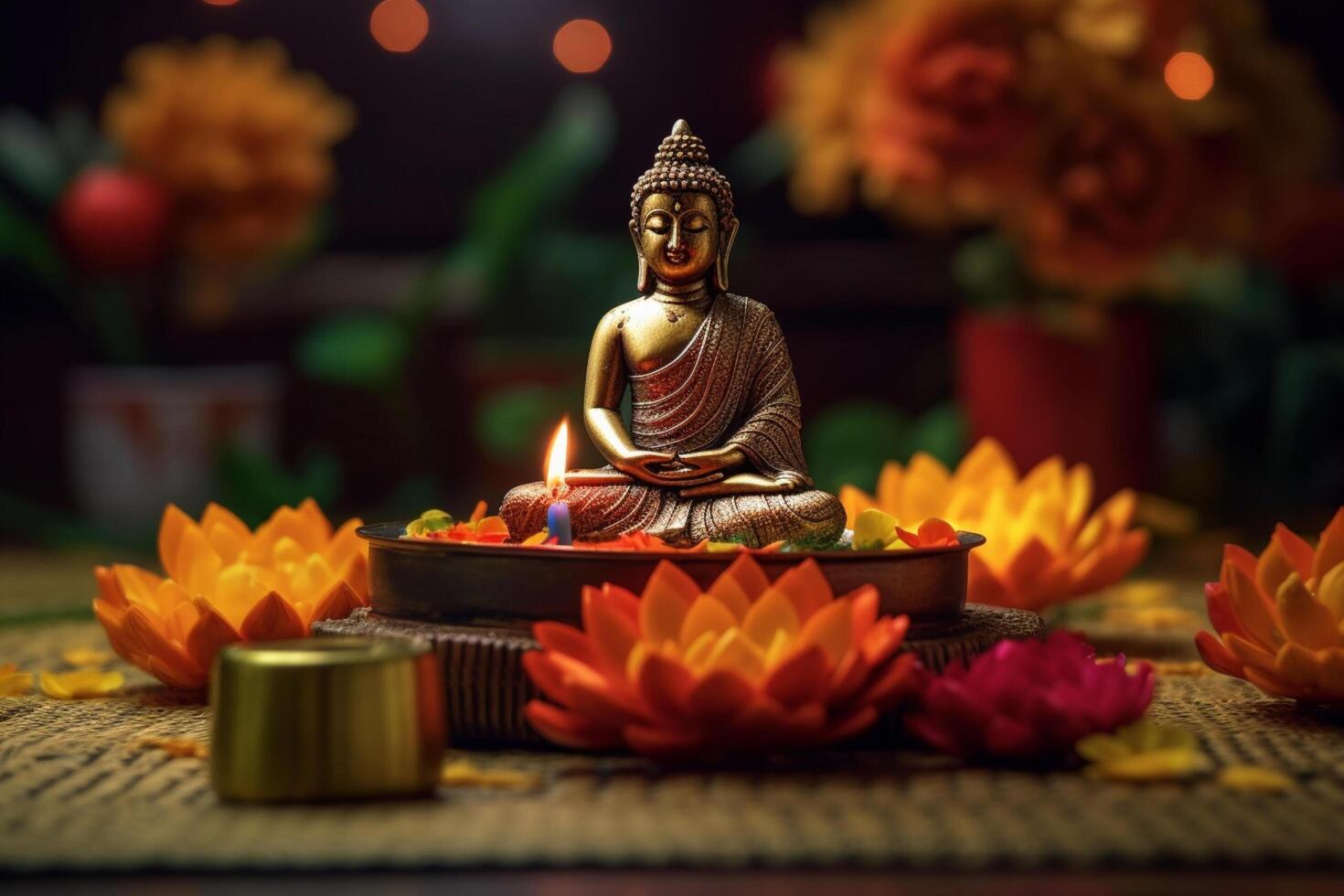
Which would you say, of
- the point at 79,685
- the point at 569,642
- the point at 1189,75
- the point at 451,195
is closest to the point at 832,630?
the point at 569,642

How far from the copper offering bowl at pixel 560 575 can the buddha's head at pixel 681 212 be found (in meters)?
0.27

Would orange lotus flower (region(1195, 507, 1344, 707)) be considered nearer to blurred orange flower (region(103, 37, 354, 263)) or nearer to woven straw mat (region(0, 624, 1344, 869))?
woven straw mat (region(0, 624, 1344, 869))

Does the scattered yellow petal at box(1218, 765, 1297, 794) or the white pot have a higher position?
the white pot

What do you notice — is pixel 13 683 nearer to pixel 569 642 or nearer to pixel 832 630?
pixel 569 642

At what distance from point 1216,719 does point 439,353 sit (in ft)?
7.07

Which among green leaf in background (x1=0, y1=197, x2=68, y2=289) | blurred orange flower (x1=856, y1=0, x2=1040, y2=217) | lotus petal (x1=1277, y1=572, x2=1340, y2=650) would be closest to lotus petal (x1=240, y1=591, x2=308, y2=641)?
lotus petal (x1=1277, y1=572, x2=1340, y2=650)

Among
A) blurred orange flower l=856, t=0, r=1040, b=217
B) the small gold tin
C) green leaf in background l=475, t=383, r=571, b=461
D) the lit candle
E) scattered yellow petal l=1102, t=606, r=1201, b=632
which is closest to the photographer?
the small gold tin

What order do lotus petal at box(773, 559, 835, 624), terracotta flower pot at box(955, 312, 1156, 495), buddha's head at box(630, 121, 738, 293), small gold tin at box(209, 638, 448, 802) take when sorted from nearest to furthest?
1. small gold tin at box(209, 638, 448, 802)
2. lotus petal at box(773, 559, 835, 624)
3. buddha's head at box(630, 121, 738, 293)
4. terracotta flower pot at box(955, 312, 1156, 495)

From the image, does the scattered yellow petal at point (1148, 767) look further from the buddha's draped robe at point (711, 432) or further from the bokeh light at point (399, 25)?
the bokeh light at point (399, 25)

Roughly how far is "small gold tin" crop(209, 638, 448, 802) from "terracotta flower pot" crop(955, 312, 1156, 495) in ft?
4.47

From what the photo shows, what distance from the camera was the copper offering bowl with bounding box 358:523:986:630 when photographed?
120 cm

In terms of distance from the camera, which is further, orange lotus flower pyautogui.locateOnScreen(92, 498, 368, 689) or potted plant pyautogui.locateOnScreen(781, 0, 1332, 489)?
potted plant pyautogui.locateOnScreen(781, 0, 1332, 489)

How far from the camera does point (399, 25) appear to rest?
10.3ft

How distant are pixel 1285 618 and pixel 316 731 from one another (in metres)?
0.65
